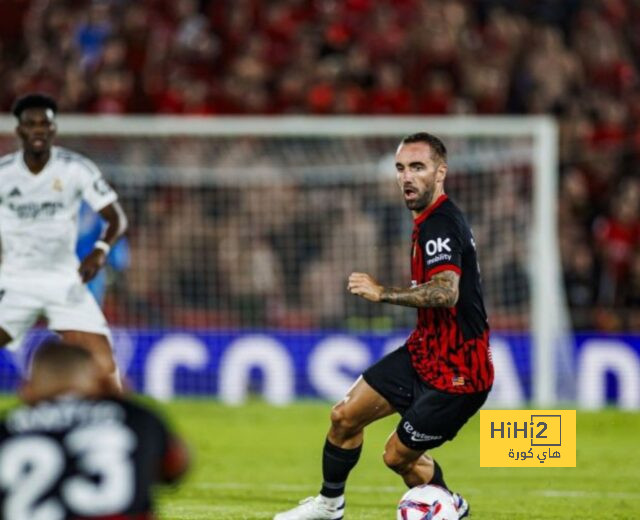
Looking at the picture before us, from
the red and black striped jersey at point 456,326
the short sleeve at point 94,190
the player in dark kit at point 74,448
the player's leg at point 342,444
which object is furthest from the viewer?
the short sleeve at point 94,190

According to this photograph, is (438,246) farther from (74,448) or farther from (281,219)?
(281,219)

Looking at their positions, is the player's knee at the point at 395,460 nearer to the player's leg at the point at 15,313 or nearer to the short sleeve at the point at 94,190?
the player's leg at the point at 15,313

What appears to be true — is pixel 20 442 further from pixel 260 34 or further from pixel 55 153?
pixel 260 34

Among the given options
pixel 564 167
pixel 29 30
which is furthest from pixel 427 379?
pixel 29 30

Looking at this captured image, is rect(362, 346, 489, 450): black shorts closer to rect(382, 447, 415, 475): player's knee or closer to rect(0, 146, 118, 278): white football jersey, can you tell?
rect(382, 447, 415, 475): player's knee

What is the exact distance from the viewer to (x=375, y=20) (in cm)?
2112

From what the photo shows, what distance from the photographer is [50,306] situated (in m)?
10.6

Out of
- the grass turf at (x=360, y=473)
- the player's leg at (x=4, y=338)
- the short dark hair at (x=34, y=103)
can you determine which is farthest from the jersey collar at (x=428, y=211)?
the player's leg at (x=4, y=338)

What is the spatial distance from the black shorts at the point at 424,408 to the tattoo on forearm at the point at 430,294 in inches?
24.4

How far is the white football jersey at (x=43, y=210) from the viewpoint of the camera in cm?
1071

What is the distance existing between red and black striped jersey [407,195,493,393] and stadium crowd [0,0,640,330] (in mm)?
9507

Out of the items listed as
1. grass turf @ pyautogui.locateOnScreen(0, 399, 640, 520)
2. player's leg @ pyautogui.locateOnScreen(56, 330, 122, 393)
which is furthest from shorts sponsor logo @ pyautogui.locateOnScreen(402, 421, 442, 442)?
player's leg @ pyautogui.locateOnScreen(56, 330, 122, 393)

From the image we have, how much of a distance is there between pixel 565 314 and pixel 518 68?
4.15 meters

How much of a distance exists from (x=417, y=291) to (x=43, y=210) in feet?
12.2
